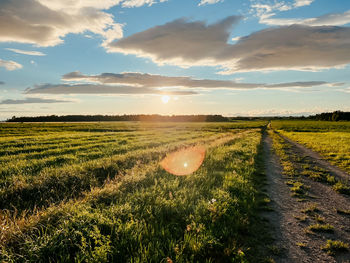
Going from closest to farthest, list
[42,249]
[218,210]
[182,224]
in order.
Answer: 1. [42,249]
2. [182,224]
3. [218,210]

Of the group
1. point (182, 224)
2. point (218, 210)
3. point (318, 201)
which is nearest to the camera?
point (182, 224)

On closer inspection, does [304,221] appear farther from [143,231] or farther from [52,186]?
[52,186]

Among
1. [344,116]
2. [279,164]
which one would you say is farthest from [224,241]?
[344,116]

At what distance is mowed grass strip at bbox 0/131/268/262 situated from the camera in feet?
12.3

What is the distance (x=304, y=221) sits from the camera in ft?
19.3

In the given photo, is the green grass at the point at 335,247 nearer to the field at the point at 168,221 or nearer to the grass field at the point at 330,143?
the field at the point at 168,221

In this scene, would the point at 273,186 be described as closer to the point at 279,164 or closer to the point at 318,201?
the point at 318,201

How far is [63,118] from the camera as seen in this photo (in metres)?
146

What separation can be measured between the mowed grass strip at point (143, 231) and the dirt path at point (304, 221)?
25.3 inches

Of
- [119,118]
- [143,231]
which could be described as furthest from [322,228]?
[119,118]

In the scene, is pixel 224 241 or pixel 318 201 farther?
pixel 318 201

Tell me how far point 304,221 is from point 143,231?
4.79m

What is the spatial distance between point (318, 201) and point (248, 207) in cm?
317

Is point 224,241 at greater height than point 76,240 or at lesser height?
lesser
